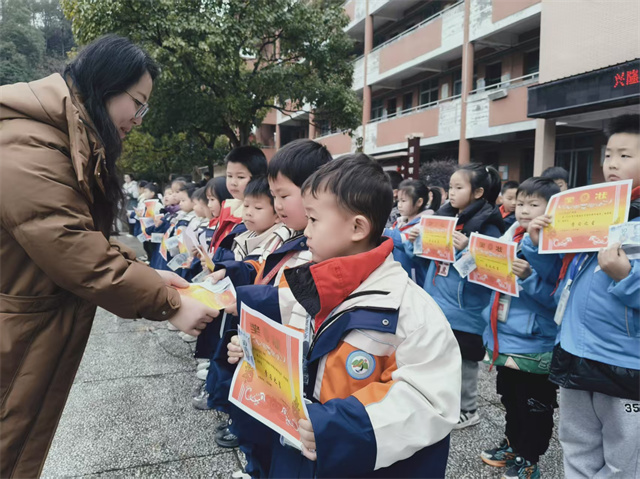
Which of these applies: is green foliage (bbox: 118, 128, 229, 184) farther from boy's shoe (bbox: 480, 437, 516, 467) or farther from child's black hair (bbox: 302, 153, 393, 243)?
child's black hair (bbox: 302, 153, 393, 243)

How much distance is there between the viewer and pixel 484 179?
3.23m

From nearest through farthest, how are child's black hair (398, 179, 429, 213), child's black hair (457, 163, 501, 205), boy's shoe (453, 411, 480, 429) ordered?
1. boy's shoe (453, 411, 480, 429)
2. child's black hair (457, 163, 501, 205)
3. child's black hair (398, 179, 429, 213)

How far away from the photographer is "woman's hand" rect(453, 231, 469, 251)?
9.88ft

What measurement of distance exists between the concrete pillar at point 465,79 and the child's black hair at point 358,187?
12.9 m

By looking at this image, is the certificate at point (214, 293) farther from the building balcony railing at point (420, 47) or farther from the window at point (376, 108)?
the window at point (376, 108)

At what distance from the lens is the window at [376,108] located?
19.7 m

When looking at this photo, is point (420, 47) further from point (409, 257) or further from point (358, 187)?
point (358, 187)

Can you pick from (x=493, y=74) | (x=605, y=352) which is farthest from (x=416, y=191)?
(x=493, y=74)

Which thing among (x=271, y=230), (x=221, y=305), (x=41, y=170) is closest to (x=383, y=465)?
(x=221, y=305)

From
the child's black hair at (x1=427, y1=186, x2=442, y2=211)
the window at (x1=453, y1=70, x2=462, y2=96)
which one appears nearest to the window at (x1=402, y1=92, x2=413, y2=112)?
the window at (x1=453, y1=70, x2=462, y2=96)

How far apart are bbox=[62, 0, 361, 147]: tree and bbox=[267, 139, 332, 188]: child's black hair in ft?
20.2

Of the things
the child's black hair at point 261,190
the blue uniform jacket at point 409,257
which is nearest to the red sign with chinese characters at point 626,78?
the blue uniform jacket at point 409,257

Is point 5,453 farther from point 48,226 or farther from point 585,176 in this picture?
point 585,176

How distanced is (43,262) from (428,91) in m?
16.9
